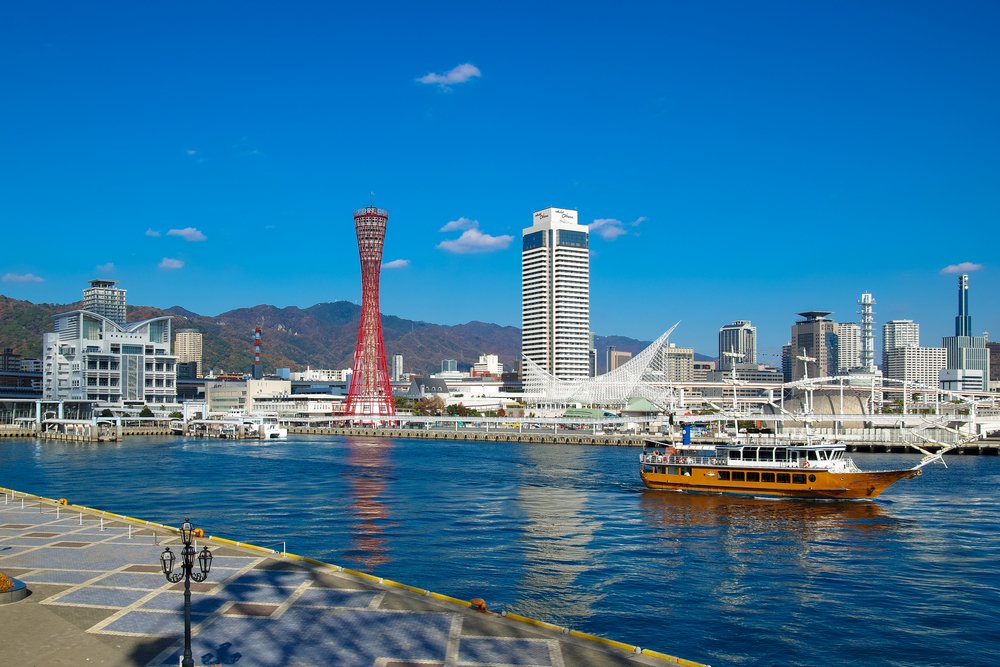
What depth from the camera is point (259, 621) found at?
16.3m

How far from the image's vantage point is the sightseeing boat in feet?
130

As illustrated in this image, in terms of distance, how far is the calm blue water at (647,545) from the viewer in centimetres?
1986

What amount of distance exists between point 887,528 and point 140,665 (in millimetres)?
28503

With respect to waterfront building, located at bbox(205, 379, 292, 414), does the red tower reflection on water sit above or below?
below

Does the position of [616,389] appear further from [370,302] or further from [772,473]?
[772,473]

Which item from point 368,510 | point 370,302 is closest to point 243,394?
point 370,302

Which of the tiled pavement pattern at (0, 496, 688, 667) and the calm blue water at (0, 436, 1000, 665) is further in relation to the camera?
the calm blue water at (0, 436, 1000, 665)

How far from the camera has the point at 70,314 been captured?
110 m

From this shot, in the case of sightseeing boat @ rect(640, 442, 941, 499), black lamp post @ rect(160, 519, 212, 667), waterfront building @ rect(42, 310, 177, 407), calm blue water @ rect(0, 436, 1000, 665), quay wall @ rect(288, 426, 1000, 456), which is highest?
waterfront building @ rect(42, 310, 177, 407)

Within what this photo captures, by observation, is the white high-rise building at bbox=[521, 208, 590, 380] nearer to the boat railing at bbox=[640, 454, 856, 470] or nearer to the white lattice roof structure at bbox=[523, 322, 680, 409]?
the white lattice roof structure at bbox=[523, 322, 680, 409]

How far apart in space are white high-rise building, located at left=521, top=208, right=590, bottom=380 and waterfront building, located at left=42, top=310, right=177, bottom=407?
294ft

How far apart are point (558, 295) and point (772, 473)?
148501mm

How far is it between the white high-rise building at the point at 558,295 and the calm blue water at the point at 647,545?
5183 inches

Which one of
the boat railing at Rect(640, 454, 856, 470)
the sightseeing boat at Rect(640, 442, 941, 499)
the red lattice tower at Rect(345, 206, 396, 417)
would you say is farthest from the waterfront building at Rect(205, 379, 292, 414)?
the sightseeing boat at Rect(640, 442, 941, 499)
